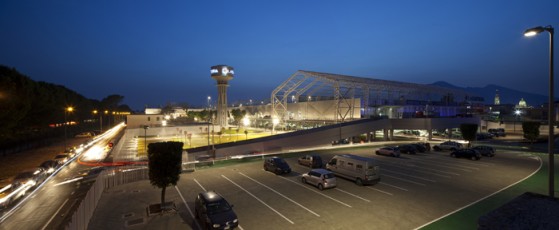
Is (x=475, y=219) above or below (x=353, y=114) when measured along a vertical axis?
below

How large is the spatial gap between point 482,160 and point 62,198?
42.8 metres

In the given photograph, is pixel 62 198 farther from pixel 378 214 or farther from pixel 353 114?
pixel 353 114

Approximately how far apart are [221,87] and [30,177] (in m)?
79.3

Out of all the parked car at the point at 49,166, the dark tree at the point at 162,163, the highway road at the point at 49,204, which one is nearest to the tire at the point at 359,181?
the dark tree at the point at 162,163

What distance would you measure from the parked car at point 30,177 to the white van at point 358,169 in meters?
27.9

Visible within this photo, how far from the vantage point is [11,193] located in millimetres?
20406

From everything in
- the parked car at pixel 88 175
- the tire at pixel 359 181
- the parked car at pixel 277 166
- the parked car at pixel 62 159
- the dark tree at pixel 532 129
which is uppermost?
the dark tree at pixel 532 129

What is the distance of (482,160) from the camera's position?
3067 cm

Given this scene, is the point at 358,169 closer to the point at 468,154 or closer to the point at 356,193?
the point at 356,193

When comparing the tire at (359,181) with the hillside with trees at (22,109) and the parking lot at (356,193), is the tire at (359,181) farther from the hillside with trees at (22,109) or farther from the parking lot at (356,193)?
the hillside with trees at (22,109)

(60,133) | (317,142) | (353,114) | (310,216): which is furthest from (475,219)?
(60,133)

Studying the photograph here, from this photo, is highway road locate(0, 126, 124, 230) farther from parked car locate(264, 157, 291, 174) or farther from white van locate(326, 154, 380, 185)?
white van locate(326, 154, 380, 185)

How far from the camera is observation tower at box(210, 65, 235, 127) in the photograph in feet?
330

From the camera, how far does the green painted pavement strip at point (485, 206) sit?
1347 centimetres
